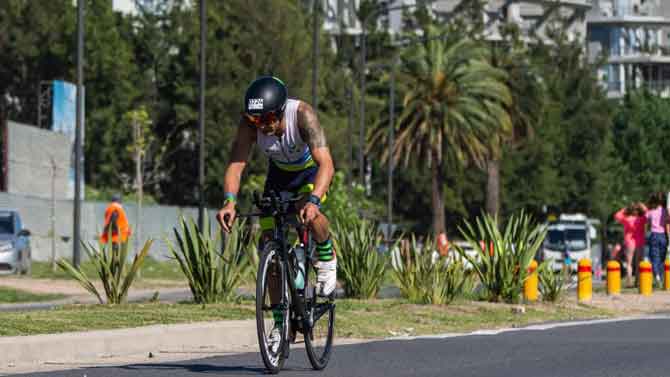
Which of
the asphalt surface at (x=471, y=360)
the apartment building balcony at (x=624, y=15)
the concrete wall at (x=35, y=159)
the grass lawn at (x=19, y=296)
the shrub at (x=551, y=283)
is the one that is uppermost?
the apartment building balcony at (x=624, y=15)

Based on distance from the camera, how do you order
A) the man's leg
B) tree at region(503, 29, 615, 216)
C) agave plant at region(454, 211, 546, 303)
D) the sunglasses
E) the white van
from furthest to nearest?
tree at region(503, 29, 615, 216) → the white van → agave plant at region(454, 211, 546, 303) → the man's leg → the sunglasses

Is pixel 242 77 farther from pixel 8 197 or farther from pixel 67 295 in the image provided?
pixel 67 295

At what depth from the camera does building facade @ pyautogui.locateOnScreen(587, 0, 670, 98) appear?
140 m

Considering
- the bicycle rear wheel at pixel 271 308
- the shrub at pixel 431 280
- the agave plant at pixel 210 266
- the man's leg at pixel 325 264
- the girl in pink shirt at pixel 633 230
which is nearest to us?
the bicycle rear wheel at pixel 271 308

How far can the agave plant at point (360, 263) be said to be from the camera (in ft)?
61.2

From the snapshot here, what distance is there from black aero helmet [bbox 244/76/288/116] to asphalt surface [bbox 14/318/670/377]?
5.19 ft

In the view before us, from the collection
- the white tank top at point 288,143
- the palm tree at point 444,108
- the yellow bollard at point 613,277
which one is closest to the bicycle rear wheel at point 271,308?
the white tank top at point 288,143

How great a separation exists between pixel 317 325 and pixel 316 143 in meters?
1.22

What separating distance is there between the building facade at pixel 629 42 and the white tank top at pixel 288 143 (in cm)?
12802

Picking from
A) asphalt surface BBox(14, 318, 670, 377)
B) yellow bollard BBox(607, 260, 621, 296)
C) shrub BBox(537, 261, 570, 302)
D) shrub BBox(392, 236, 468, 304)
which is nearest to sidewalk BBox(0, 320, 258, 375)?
asphalt surface BBox(14, 318, 670, 377)

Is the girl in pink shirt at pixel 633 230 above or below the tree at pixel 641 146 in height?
below

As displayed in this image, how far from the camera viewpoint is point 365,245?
1877cm

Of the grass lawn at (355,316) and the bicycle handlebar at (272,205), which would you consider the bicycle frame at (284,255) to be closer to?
the bicycle handlebar at (272,205)

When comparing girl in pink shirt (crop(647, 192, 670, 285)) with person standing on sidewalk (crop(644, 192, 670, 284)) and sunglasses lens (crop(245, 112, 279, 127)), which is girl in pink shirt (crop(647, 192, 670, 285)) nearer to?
person standing on sidewalk (crop(644, 192, 670, 284))
